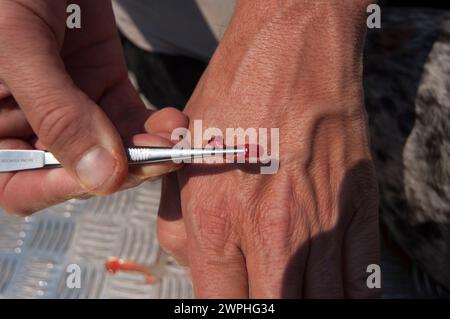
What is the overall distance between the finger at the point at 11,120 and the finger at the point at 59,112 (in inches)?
8.2

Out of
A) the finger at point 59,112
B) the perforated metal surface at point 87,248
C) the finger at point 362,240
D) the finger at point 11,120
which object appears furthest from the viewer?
the perforated metal surface at point 87,248

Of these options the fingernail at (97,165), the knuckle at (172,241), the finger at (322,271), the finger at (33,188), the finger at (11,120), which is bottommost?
the finger at (322,271)

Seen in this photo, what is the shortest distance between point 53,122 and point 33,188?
24 cm

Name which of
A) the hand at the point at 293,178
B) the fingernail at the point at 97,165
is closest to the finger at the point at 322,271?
the hand at the point at 293,178

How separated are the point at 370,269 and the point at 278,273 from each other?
7.5 inches

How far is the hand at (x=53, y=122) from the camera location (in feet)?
2.67

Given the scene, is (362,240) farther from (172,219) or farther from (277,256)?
(172,219)

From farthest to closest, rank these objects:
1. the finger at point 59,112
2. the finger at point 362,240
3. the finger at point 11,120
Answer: the finger at point 11,120 < the finger at point 362,240 < the finger at point 59,112

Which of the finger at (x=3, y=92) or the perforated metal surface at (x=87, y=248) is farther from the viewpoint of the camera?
the perforated metal surface at (x=87, y=248)

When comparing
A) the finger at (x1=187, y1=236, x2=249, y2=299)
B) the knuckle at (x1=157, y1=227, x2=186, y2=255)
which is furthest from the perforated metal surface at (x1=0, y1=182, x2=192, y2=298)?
the finger at (x1=187, y1=236, x2=249, y2=299)

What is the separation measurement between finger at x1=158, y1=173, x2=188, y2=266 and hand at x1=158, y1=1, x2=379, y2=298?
74 mm

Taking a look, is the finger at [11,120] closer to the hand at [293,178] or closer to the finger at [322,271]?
the hand at [293,178]

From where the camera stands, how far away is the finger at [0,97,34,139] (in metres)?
1.03
